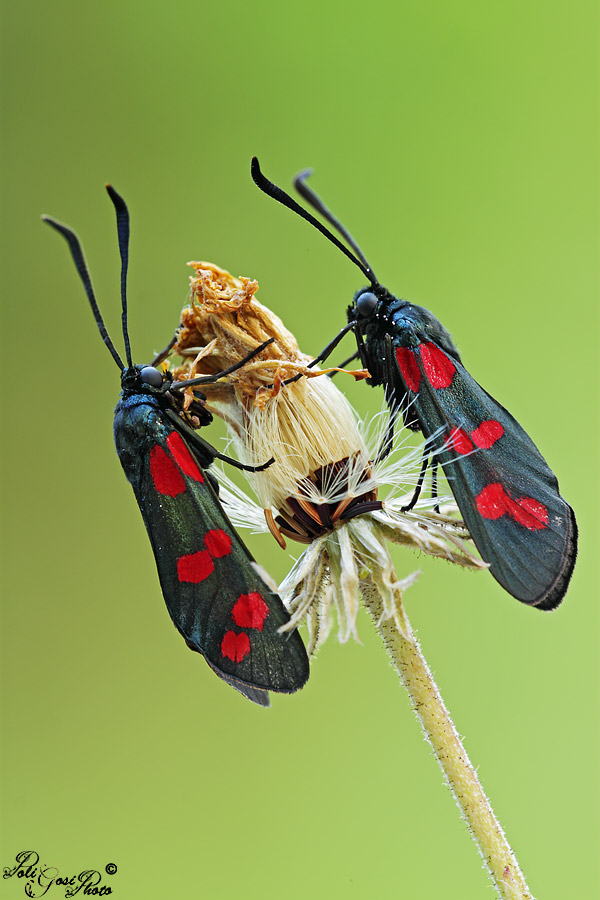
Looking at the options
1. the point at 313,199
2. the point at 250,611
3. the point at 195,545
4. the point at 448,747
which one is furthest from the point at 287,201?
the point at 448,747

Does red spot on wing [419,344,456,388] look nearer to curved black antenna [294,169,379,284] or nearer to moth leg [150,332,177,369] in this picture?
curved black antenna [294,169,379,284]

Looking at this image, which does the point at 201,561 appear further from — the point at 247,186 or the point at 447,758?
the point at 247,186

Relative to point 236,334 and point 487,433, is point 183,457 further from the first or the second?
point 487,433

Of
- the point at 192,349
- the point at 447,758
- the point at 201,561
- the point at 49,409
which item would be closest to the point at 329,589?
the point at 201,561

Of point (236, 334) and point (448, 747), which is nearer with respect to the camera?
point (448, 747)

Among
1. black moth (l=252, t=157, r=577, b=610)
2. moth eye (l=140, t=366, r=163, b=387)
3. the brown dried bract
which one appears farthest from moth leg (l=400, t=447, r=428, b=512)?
moth eye (l=140, t=366, r=163, b=387)

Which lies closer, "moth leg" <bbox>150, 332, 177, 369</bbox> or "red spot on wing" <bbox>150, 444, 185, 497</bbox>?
"red spot on wing" <bbox>150, 444, 185, 497</bbox>
